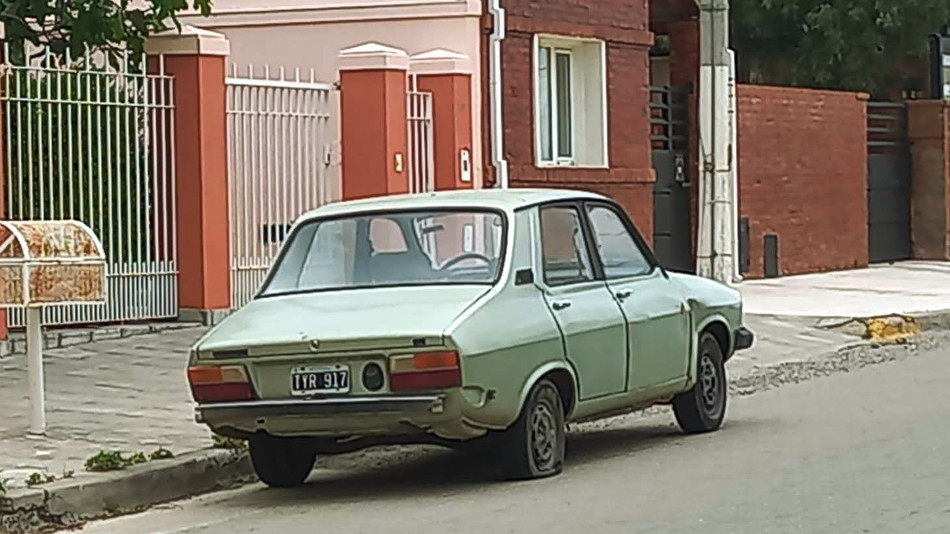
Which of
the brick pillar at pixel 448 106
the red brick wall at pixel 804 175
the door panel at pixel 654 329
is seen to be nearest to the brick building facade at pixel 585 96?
the brick pillar at pixel 448 106

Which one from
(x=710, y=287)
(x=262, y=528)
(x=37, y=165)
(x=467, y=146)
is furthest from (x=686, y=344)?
(x=467, y=146)

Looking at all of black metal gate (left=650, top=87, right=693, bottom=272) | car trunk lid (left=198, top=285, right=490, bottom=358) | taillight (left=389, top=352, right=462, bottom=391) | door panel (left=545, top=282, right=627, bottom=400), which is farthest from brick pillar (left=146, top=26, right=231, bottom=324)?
black metal gate (left=650, top=87, right=693, bottom=272)

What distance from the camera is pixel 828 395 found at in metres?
13.7

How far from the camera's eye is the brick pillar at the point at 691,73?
23609mm

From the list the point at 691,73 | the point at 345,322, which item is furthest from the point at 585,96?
the point at 345,322

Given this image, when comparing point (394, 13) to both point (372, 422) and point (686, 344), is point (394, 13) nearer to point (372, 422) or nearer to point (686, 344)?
point (686, 344)

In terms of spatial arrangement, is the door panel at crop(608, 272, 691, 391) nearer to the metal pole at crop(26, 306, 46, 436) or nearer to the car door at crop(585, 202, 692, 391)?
the car door at crop(585, 202, 692, 391)

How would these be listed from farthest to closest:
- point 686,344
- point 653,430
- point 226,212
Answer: point 226,212, point 653,430, point 686,344

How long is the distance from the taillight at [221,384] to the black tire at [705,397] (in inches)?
119

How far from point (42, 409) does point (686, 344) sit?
3743 millimetres

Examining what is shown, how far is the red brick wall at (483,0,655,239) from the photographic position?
20.0 m

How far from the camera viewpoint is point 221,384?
9523mm

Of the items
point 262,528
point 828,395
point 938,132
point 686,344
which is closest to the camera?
point 262,528

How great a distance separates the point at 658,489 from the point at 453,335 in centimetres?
128
